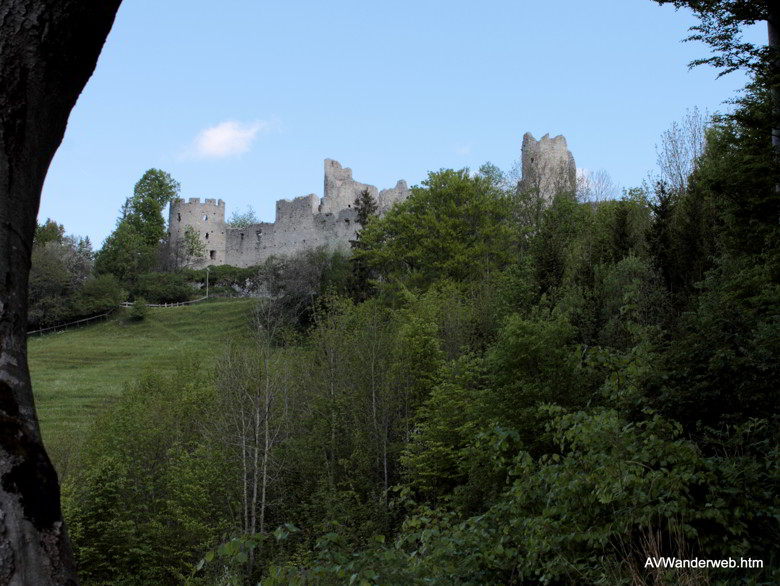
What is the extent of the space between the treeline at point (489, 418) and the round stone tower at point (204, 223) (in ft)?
96.9

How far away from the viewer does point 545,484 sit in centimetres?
775

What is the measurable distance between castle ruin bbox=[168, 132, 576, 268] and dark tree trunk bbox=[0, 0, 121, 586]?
42087mm

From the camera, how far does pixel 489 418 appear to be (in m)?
16.9

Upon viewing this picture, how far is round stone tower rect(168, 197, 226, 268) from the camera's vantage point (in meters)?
70.3

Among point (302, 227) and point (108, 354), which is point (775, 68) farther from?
point (302, 227)

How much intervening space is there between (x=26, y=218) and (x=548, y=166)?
48408 mm

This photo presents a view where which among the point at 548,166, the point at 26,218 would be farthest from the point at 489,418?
the point at 548,166

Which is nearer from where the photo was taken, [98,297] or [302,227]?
[98,297]

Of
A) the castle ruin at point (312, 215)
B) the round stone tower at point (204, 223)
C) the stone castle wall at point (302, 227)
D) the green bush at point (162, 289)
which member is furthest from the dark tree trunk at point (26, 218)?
the round stone tower at point (204, 223)

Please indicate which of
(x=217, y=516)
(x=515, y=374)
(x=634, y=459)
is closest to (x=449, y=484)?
(x=515, y=374)

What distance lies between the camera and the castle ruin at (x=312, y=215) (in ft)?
161

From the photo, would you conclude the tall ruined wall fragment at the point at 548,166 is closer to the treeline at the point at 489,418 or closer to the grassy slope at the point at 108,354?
the treeline at the point at 489,418

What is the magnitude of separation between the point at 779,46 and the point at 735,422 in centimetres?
581

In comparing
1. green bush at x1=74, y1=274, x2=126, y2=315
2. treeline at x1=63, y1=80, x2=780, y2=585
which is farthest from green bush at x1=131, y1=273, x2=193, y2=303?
treeline at x1=63, y1=80, x2=780, y2=585
